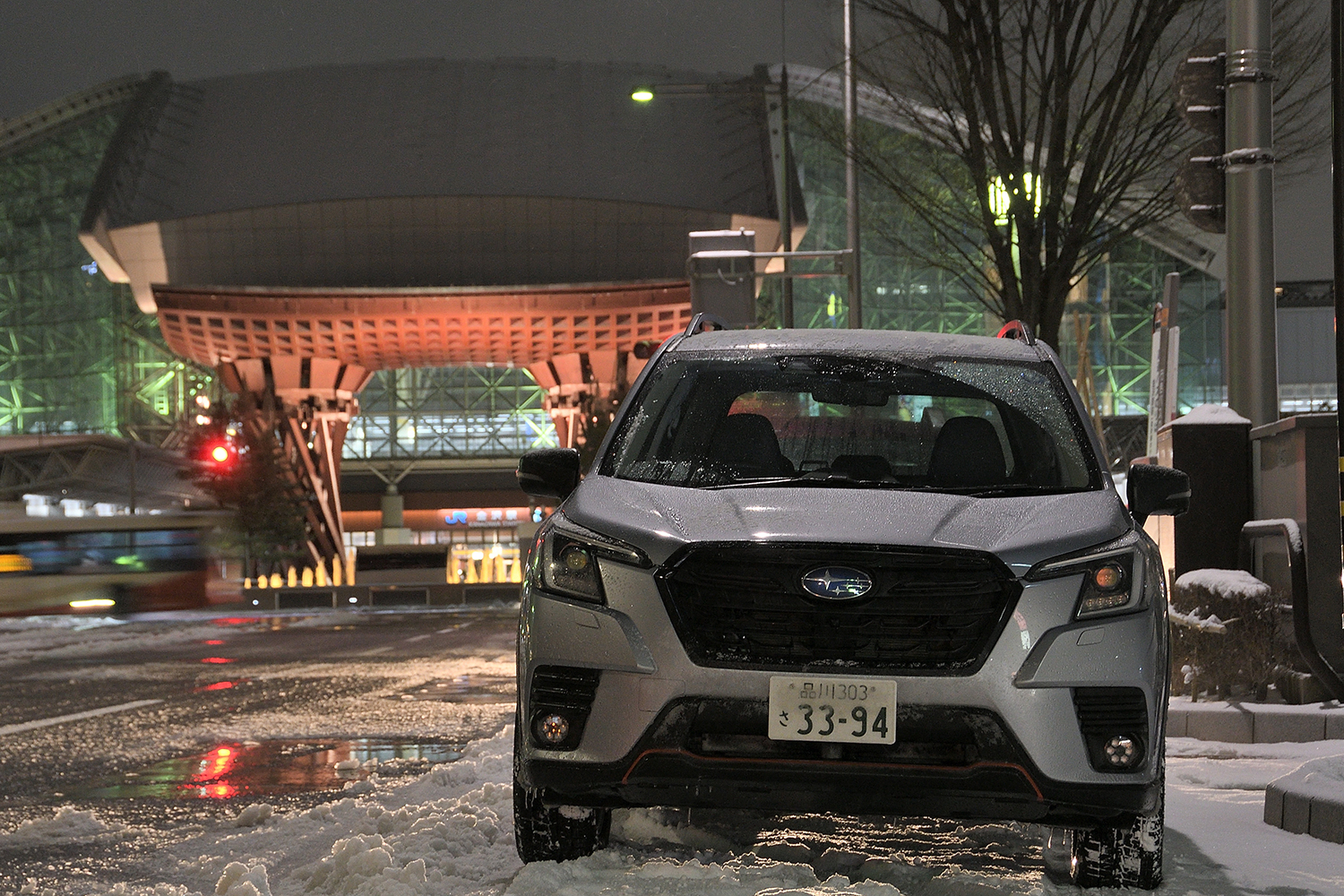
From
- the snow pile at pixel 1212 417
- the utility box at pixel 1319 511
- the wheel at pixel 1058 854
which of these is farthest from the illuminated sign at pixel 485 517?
the wheel at pixel 1058 854

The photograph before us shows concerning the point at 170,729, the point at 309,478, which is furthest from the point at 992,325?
the point at 170,729

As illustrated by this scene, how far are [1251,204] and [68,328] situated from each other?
260 ft

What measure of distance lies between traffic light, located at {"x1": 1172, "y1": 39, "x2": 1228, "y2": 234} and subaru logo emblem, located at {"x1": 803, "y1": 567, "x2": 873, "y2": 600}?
789cm

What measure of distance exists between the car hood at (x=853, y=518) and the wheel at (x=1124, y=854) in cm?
80

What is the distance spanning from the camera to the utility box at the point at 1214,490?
9977 millimetres

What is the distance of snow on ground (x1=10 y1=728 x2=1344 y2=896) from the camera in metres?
4.66

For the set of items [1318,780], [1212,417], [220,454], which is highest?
[220,454]

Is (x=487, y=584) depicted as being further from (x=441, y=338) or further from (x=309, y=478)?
(x=441, y=338)

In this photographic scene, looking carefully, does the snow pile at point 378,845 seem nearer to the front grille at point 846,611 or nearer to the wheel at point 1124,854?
the front grille at point 846,611

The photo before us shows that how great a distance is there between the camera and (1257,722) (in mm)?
8461

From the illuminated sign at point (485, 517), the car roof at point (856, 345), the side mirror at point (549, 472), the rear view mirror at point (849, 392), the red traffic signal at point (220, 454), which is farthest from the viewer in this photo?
the illuminated sign at point (485, 517)

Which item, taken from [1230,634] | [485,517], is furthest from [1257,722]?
[485,517]

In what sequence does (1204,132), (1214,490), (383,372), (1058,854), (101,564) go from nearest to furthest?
(1058,854), (1214,490), (1204,132), (101,564), (383,372)

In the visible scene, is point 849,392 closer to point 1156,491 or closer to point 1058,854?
point 1156,491
